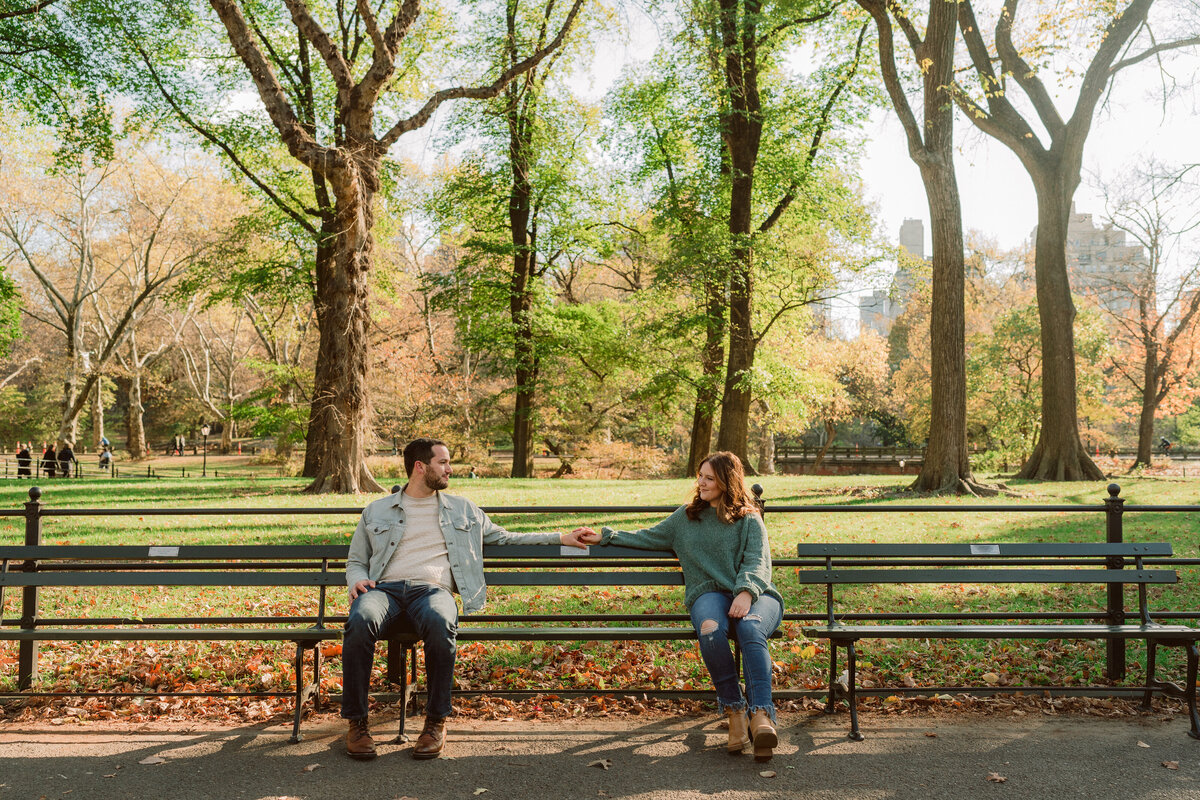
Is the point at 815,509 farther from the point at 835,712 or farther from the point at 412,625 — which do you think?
the point at 412,625

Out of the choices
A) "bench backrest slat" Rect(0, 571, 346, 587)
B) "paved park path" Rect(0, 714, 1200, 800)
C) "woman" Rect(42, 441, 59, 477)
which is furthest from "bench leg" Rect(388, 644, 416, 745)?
"woman" Rect(42, 441, 59, 477)

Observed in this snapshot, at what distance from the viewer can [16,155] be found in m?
32.0

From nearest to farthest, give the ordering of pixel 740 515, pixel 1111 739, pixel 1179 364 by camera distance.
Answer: pixel 1111 739, pixel 740 515, pixel 1179 364

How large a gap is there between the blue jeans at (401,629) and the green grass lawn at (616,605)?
78 centimetres

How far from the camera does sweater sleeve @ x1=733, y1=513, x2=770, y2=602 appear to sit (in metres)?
4.59

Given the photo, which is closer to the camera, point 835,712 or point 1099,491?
point 835,712

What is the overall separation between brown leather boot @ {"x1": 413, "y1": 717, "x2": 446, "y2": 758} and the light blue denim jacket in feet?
2.08

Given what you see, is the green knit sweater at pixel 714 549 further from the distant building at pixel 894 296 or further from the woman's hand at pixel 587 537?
the distant building at pixel 894 296

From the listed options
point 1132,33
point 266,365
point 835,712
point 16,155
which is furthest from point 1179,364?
point 16,155

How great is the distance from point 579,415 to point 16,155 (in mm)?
23539

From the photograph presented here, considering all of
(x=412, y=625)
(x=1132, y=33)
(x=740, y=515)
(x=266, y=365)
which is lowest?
(x=412, y=625)

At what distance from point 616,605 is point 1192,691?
4303mm

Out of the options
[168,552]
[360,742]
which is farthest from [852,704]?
[168,552]

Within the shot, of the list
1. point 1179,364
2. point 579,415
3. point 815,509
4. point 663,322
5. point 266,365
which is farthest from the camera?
point 1179,364
